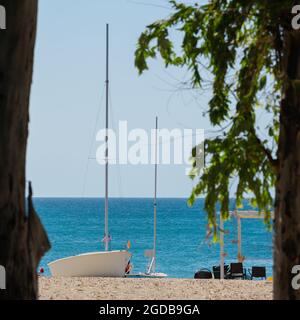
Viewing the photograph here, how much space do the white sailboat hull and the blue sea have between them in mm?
36935

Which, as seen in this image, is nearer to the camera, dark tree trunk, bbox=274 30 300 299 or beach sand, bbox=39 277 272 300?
dark tree trunk, bbox=274 30 300 299

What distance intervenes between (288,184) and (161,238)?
278ft

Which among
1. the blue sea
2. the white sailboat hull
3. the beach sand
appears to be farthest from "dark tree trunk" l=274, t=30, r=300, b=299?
the blue sea

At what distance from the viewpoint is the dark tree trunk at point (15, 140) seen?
6.15m

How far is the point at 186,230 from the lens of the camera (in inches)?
3824

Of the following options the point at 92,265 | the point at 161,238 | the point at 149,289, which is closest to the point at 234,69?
the point at 149,289

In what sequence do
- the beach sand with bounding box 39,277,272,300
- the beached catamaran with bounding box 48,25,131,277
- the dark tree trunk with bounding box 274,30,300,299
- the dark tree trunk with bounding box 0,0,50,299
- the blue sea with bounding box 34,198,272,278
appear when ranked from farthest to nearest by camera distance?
the blue sea with bounding box 34,198,272,278 < the beached catamaran with bounding box 48,25,131,277 < the beach sand with bounding box 39,277,272,300 < the dark tree trunk with bounding box 274,30,300,299 < the dark tree trunk with bounding box 0,0,50,299

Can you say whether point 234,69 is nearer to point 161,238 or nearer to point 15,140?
point 15,140

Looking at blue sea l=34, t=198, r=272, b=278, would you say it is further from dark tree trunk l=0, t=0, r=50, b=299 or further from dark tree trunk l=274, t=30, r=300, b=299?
dark tree trunk l=0, t=0, r=50, b=299

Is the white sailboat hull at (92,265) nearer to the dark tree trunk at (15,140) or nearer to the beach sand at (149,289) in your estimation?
the beach sand at (149,289)

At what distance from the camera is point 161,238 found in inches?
3585

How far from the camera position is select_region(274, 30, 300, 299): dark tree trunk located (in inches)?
270

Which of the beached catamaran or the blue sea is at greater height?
the beached catamaran

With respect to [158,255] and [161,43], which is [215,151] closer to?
[161,43]
